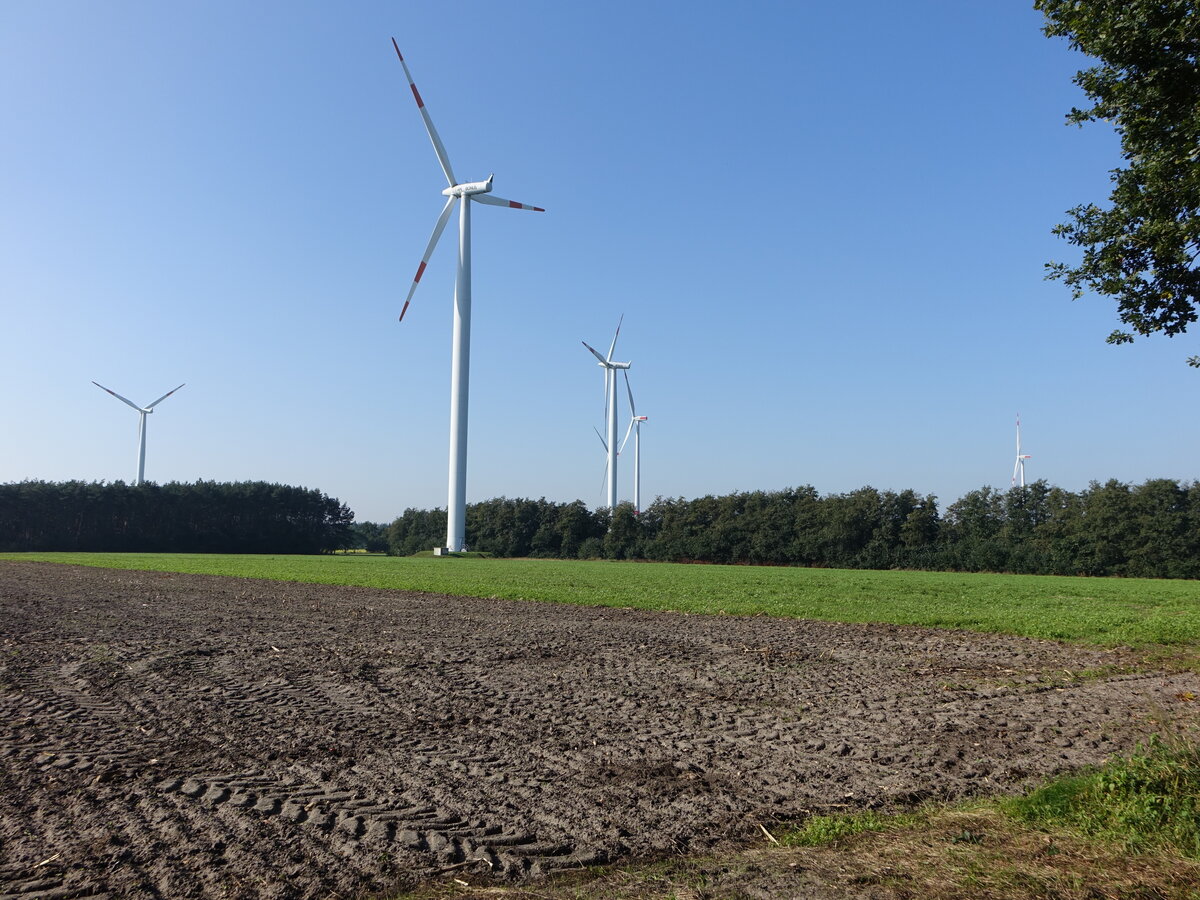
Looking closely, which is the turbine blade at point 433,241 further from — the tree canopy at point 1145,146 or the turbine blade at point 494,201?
the tree canopy at point 1145,146

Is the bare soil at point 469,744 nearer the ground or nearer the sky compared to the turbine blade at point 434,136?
nearer the ground

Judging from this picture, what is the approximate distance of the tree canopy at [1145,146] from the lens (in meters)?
12.0

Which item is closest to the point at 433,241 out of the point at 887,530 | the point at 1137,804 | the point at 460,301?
the point at 460,301

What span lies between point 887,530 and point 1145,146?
237 feet

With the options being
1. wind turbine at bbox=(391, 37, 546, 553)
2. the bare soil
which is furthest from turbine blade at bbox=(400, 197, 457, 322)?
the bare soil

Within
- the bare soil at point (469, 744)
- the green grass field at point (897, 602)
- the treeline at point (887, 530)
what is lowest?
the bare soil at point (469, 744)

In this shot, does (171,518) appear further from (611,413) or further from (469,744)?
(469,744)

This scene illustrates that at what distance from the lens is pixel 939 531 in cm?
8188

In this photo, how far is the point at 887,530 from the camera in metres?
81.9

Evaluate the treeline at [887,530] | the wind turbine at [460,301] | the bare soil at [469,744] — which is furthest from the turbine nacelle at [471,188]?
the bare soil at [469,744]

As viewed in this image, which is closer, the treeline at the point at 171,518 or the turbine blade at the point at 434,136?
the turbine blade at the point at 434,136

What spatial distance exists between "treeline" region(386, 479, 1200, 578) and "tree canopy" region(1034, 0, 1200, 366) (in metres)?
63.0

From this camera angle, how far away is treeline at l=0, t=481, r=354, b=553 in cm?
10931

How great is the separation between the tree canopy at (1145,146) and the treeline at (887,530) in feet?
207
